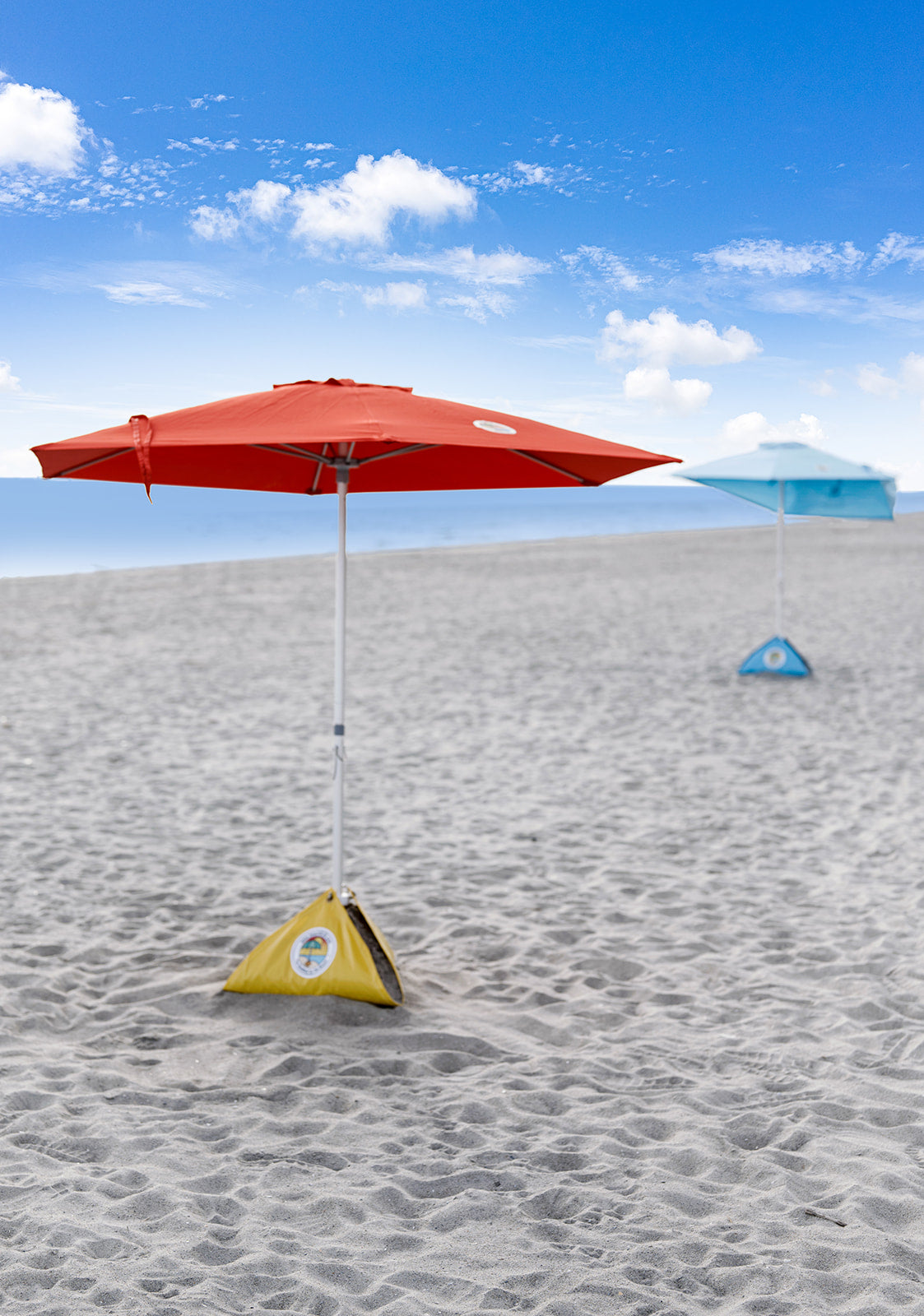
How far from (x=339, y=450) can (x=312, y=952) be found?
2.13 m

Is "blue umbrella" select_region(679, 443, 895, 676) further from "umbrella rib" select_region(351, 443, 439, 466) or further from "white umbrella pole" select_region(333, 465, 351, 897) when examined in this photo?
"white umbrella pole" select_region(333, 465, 351, 897)

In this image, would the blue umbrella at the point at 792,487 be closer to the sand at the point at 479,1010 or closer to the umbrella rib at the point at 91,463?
the sand at the point at 479,1010

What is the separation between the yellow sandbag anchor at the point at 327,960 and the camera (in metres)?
4.56

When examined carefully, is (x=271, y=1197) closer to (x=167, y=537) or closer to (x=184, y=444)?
(x=184, y=444)

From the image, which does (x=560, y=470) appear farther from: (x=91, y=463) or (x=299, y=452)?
(x=91, y=463)

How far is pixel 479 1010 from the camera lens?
15.3ft

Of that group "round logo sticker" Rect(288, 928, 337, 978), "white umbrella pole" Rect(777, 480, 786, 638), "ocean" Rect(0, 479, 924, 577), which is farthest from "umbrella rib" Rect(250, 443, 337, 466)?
"ocean" Rect(0, 479, 924, 577)

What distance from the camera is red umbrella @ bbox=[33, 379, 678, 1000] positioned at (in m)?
3.31

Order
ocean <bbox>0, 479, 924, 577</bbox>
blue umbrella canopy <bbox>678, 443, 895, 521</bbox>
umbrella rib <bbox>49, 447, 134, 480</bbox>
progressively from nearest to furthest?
umbrella rib <bbox>49, 447, 134, 480</bbox>
blue umbrella canopy <bbox>678, 443, 895, 521</bbox>
ocean <bbox>0, 479, 924, 577</bbox>

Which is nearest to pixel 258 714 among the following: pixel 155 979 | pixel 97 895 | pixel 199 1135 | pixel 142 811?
pixel 142 811

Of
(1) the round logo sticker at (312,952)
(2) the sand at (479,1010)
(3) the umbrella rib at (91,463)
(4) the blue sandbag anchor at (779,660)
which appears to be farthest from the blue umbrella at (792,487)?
(3) the umbrella rib at (91,463)

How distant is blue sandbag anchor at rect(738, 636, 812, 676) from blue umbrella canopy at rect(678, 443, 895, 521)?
1509mm

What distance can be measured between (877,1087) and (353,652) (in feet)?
34.5

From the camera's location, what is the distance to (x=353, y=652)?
13.9 m
